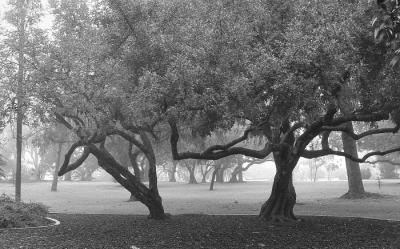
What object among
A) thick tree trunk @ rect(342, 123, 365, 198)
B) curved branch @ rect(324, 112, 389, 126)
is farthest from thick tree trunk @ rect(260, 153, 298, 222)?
thick tree trunk @ rect(342, 123, 365, 198)

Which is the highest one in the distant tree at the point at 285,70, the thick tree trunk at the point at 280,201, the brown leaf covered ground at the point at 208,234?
the distant tree at the point at 285,70

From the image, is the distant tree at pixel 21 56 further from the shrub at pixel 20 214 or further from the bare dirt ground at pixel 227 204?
the bare dirt ground at pixel 227 204

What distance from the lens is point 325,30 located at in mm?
9594

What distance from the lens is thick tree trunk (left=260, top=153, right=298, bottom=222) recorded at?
51.8ft

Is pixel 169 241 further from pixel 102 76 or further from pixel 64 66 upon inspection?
pixel 64 66

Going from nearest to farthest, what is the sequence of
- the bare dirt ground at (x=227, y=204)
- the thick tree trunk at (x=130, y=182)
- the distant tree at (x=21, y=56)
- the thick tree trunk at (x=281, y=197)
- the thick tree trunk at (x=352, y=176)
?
the distant tree at (x=21, y=56) → the thick tree trunk at (x=281, y=197) → the thick tree trunk at (x=130, y=182) → the bare dirt ground at (x=227, y=204) → the thick tree trunk at (x=352, y=176)

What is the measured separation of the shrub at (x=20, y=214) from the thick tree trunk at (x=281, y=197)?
322 inches

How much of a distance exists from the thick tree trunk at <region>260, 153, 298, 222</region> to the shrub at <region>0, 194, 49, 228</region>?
26.9 ft

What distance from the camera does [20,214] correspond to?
600 inches

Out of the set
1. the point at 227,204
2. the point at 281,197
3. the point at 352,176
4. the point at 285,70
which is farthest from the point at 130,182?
the point at 352,176

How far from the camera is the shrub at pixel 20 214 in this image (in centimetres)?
1433

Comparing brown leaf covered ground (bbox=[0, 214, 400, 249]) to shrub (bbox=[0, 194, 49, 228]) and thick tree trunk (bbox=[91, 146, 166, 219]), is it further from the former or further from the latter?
shrub (bbox=[0, 194, 49, 228])

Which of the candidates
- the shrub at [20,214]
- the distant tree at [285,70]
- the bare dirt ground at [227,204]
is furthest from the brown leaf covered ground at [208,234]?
the bare dirt ground at [227,204]

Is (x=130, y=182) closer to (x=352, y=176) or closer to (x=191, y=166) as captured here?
(x=352, y=176)
